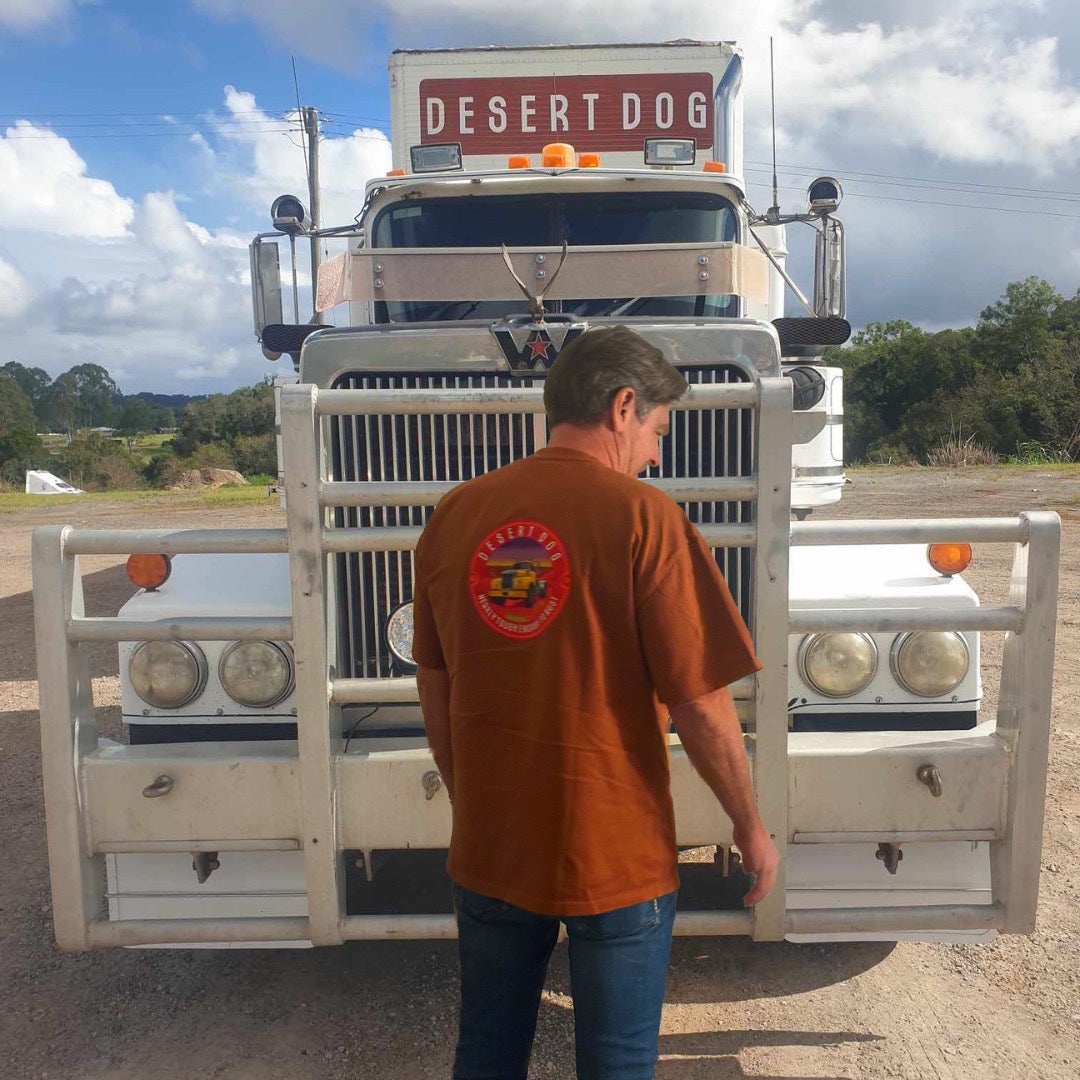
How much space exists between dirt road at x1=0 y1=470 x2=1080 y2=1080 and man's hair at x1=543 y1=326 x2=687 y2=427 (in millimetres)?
1936

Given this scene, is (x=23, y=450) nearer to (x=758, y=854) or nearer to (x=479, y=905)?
(x=479, y=905)

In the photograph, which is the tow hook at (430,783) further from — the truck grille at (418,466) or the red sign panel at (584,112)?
the red sign panel at (584,112)

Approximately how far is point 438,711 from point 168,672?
1.22 meters

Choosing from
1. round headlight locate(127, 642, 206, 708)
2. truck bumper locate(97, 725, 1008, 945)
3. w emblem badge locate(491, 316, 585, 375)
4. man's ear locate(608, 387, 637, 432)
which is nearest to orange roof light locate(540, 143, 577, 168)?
w emblem badge locate(491, 316, 585, 375)

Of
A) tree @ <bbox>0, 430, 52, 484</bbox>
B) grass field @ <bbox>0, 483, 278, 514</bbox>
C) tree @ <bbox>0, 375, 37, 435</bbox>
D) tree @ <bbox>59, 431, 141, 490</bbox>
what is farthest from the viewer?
tree @ <bbox>0, 375, 37, 435</bbox>

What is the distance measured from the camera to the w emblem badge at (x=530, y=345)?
10.4ft

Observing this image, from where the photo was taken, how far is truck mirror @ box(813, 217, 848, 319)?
16.4 ft

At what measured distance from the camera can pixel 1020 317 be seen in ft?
131

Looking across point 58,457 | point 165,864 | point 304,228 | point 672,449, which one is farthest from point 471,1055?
point 58,457

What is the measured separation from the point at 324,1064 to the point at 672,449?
2.02m

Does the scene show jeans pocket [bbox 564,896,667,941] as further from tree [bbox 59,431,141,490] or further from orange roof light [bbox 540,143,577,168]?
tree [bbox 59,431,141,490]

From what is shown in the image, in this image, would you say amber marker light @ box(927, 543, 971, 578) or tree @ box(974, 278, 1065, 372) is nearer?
amber marker light @ box(927, 543, 971, 578)

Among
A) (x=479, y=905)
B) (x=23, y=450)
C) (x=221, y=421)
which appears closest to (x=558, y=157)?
(x=479, y=905)

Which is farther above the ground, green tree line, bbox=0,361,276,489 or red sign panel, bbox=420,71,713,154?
red sign panel, bbox=420,71,713,154
